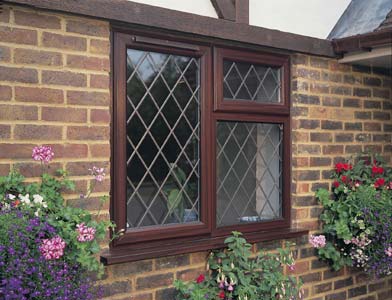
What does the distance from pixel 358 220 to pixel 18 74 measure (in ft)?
8.15

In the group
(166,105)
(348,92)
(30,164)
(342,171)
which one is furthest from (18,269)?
(348,92)

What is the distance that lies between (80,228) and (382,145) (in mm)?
2933

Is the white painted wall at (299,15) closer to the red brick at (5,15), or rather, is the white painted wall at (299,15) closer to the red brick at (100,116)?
the red brick at (100,116)

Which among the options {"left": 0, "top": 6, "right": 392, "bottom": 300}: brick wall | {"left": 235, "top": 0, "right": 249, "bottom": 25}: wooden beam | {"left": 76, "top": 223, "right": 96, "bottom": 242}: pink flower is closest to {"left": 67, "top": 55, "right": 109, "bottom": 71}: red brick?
{"left": 0, "top": 6, "right": 392, "bottom": 300}: brick wall

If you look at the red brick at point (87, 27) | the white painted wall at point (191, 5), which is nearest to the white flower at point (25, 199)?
the red brick at point (87, 27)

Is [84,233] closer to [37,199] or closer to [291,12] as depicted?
[37,199]

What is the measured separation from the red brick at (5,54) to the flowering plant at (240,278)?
1550 millimetres

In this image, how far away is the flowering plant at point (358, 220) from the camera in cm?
345

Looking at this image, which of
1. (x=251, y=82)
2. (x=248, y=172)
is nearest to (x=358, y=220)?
(x=248, y=172)

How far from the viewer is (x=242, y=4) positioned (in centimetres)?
327

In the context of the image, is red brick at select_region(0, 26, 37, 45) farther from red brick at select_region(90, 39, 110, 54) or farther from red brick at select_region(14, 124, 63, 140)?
red brick at select_region(14, 124, 63, 140)

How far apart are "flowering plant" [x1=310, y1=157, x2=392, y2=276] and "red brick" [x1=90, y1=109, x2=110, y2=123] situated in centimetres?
175

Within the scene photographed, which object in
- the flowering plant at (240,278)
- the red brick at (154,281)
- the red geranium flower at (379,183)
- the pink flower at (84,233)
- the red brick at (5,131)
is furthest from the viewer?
the red geranium flower at (379,183)

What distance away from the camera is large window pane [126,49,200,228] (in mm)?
2879
